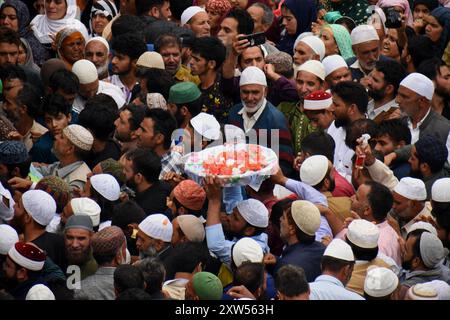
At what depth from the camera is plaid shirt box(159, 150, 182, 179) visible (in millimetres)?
11500

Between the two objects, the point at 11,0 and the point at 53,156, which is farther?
the point at 11,0

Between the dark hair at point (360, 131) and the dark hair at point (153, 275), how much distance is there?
8.95 feet

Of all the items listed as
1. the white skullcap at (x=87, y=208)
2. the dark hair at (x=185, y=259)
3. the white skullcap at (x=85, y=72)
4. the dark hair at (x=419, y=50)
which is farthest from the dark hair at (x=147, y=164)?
the dark hair at (x=419, y=50)

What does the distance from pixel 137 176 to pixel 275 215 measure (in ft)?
3.78

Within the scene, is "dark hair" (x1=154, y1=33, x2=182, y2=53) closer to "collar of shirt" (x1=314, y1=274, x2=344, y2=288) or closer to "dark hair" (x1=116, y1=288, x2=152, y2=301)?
"collar of shirt" (x1=314, y1=274, x2=344, y2=288)

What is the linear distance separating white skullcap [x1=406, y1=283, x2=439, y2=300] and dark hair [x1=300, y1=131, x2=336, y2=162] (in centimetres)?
196

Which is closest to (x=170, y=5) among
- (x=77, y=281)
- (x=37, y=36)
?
(x=37, y=36)

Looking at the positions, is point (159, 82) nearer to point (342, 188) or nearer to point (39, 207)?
point (342, 188)

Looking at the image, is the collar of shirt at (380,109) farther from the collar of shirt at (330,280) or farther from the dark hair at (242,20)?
the collar of shirt at (330,280)

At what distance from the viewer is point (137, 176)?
11.1 meters

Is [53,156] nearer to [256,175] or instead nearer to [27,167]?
[27,167]

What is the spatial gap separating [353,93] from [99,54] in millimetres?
2425

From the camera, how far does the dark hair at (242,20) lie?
13352 millimetres

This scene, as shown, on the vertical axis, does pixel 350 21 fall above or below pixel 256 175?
below
